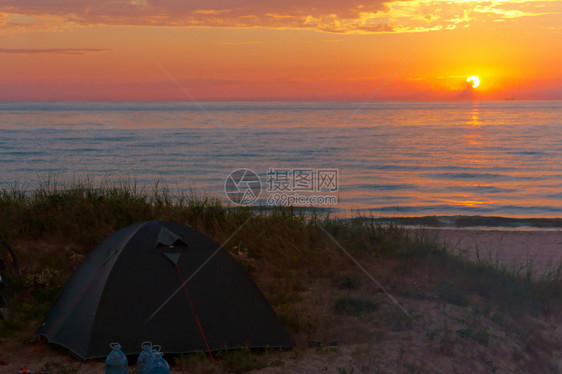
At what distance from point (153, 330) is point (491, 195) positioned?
2166cm

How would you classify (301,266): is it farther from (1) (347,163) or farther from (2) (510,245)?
(1) (347,163)

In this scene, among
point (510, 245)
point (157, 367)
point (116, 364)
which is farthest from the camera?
point (510, 245)

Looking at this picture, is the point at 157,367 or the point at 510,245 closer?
the point at 157,367

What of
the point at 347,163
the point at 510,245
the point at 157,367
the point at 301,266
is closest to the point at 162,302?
the point at 157,367
